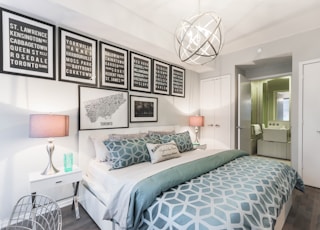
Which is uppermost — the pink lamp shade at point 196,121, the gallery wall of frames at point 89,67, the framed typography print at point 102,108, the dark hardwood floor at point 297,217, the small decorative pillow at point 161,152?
the gallery wall of frames at point 89,67

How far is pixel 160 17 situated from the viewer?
288 centimetres

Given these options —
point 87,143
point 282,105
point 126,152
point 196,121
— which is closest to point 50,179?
point 87,143

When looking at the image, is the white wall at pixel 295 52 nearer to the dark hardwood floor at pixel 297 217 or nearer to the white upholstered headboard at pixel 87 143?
the dark hardwood floor at pixel 297 217

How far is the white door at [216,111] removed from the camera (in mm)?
4230

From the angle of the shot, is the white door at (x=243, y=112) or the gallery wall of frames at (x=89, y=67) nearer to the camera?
the gallery wall of frames at (x=89, y=67)

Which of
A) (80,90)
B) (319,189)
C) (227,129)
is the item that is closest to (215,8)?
(80,90)

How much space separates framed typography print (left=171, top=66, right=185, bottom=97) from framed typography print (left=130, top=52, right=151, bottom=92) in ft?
2.42

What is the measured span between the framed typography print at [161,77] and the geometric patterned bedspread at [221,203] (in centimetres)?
219

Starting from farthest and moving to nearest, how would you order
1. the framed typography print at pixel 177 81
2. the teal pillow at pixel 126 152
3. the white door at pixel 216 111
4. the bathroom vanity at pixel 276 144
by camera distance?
the bathroom vanity at pixel 276 144, the white door at pixel 216 111, the framed typography print at pixel 177 81, the teal pillow at pixel 126 152

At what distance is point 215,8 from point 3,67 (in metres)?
2.85

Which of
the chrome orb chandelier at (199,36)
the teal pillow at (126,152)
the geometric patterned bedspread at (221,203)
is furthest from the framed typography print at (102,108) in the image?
the geometric patterned bedspread at (221,203)

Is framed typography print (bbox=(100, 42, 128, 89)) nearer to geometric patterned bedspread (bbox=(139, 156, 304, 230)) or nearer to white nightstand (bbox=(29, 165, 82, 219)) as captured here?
white nightstand (bbox=(29, 165, 82, 219))

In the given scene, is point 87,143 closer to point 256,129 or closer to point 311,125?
point 311,125

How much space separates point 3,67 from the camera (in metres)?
1.96
